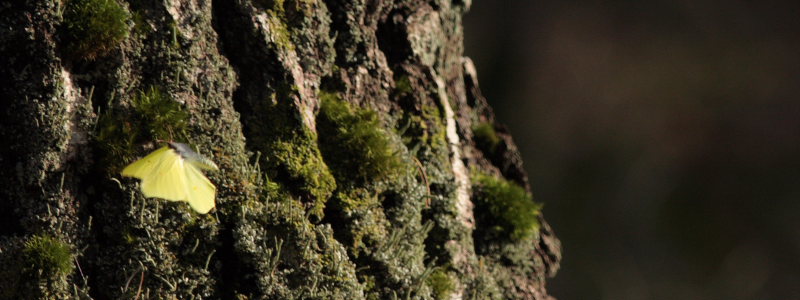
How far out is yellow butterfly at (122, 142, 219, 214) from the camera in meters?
1.27

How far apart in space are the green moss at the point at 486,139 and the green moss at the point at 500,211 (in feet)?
0.51

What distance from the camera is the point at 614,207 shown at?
737 cm

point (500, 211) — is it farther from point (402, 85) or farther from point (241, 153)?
point (241, 153)

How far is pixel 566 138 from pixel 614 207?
0.80m

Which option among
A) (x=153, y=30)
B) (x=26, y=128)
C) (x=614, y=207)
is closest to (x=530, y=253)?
(x=153, y=30)

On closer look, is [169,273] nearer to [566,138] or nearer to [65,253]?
[65,253]

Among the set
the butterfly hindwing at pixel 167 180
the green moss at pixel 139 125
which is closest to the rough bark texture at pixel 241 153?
the green moss at pixel 139 125

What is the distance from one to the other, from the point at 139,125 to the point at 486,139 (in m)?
0.93

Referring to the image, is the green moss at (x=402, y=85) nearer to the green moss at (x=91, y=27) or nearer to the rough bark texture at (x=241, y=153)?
the rough bark texture at (x=241, y=153)

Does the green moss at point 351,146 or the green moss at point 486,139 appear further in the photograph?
the green moss at point 486,139

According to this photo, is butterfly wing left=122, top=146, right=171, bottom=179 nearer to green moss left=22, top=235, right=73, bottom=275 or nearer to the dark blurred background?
green moss left=22, top=235, right=73, bottom=275

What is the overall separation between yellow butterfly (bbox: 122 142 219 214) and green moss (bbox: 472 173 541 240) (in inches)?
28.4

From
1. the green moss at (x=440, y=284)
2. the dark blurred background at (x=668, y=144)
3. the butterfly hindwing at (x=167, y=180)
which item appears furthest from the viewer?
the dark blurred background at (x=668, y=144)

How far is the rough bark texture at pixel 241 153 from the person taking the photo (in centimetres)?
133
